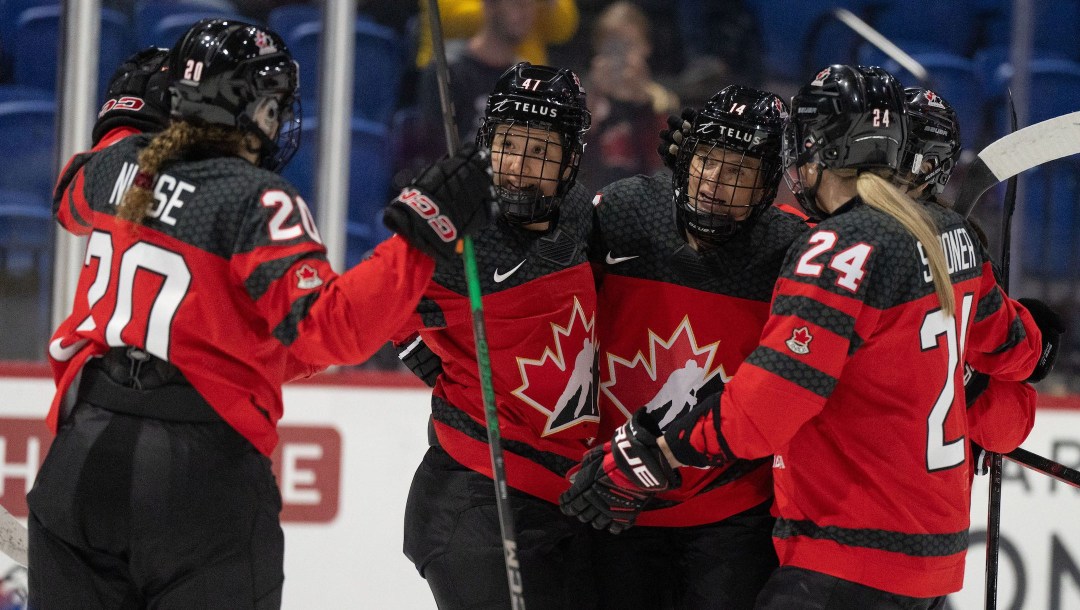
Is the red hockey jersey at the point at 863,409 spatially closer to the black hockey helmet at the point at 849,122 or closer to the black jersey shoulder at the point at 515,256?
the black hockey helmet at the point at 849,122

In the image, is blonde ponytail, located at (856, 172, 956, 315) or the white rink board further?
the white rink board

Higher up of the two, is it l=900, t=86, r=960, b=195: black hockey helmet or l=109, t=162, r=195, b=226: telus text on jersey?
l=900, t=86, r=960, b=195: black hockey helmet

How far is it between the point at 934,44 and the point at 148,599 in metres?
4.11

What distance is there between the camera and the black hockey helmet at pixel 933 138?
2.41m

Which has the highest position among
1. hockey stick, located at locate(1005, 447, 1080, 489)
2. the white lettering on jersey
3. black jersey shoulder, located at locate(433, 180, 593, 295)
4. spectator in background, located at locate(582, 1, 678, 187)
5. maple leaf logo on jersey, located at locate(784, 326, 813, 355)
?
spectator in background, located at locate(582, 1, 678, 187)

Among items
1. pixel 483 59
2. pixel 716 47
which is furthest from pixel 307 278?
pixel 716 47

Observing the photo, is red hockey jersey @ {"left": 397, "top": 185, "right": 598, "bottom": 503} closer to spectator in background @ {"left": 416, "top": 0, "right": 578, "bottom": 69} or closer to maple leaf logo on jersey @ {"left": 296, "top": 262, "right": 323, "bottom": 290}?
maple leaf logo on jersey @ {"left": 296, "top": 262, "right": 323, "bottom": 290}

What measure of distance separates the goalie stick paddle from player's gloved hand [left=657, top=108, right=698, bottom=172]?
0.60 m

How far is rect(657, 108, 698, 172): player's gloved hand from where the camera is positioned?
240cm

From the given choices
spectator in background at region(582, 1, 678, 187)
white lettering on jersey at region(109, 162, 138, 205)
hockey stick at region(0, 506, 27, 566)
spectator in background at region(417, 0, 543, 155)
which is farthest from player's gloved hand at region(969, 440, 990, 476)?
spectator in background at region(417, 0, 543, 155)

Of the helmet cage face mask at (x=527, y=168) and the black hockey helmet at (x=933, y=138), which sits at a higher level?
the black hockey helmet at (x=933, y=138)

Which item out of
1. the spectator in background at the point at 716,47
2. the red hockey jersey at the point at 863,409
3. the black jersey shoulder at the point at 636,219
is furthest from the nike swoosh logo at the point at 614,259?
the spectator in background at the point at 716,47

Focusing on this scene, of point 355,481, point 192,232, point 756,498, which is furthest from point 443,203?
point 355,481

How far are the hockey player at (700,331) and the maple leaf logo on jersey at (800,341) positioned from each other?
0.47m
